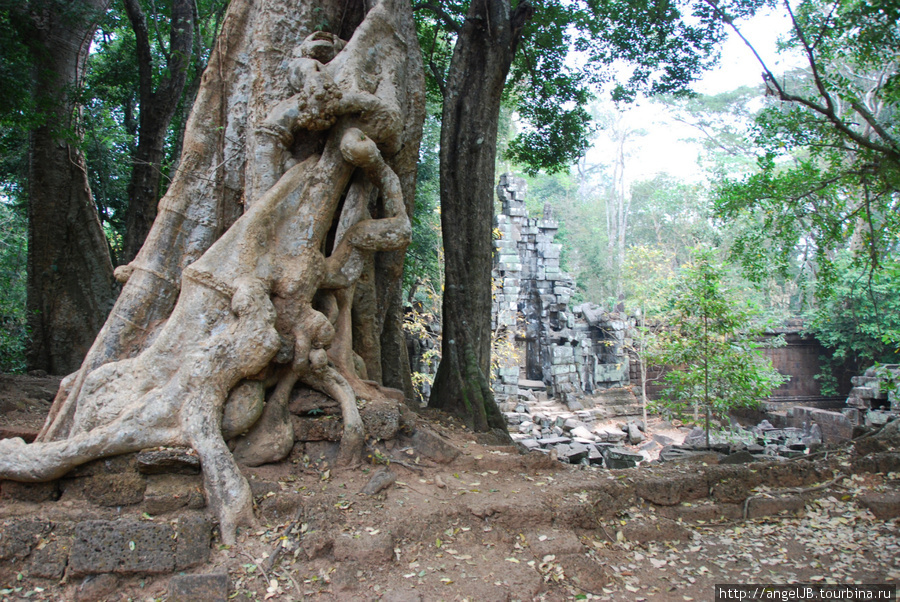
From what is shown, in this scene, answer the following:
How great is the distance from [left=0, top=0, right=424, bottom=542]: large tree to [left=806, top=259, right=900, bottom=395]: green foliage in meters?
11.3

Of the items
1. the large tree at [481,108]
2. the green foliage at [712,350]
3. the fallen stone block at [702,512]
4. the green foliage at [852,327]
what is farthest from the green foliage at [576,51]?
the green foliage at [852,327]

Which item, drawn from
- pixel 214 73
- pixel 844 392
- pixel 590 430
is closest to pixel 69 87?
pixel 214 73

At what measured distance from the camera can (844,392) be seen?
13.9 meters

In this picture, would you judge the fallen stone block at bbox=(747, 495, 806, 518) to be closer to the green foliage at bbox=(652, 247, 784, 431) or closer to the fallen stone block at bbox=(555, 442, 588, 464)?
the fallen stone block at bbox=(555, 442, 588, 464)

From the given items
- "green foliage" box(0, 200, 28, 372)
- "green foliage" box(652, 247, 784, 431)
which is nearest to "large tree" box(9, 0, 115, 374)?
"green foliage" box(0, 200, 28, 372)

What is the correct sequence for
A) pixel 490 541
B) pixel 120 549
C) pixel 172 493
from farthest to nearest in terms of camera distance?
pixel 490 541, pixel 172 493, pixel 120 549

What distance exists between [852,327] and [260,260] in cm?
1421

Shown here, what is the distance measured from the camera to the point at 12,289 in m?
8.68

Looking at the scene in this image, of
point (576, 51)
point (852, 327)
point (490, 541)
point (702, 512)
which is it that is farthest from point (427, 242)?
point (852, 327)

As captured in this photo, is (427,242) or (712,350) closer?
(712,350)

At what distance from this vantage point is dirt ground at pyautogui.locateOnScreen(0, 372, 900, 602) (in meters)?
2.34

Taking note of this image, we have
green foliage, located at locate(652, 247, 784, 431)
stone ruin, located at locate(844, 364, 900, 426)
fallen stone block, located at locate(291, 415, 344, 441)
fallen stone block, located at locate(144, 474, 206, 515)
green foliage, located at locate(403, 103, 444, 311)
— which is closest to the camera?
fallen stone block, located at locate(144, 474, 206, 515)

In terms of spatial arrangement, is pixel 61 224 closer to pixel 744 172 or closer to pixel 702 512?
pixel 702 512

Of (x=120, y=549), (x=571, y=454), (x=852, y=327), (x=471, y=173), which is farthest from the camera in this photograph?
(x=852, y=327)
